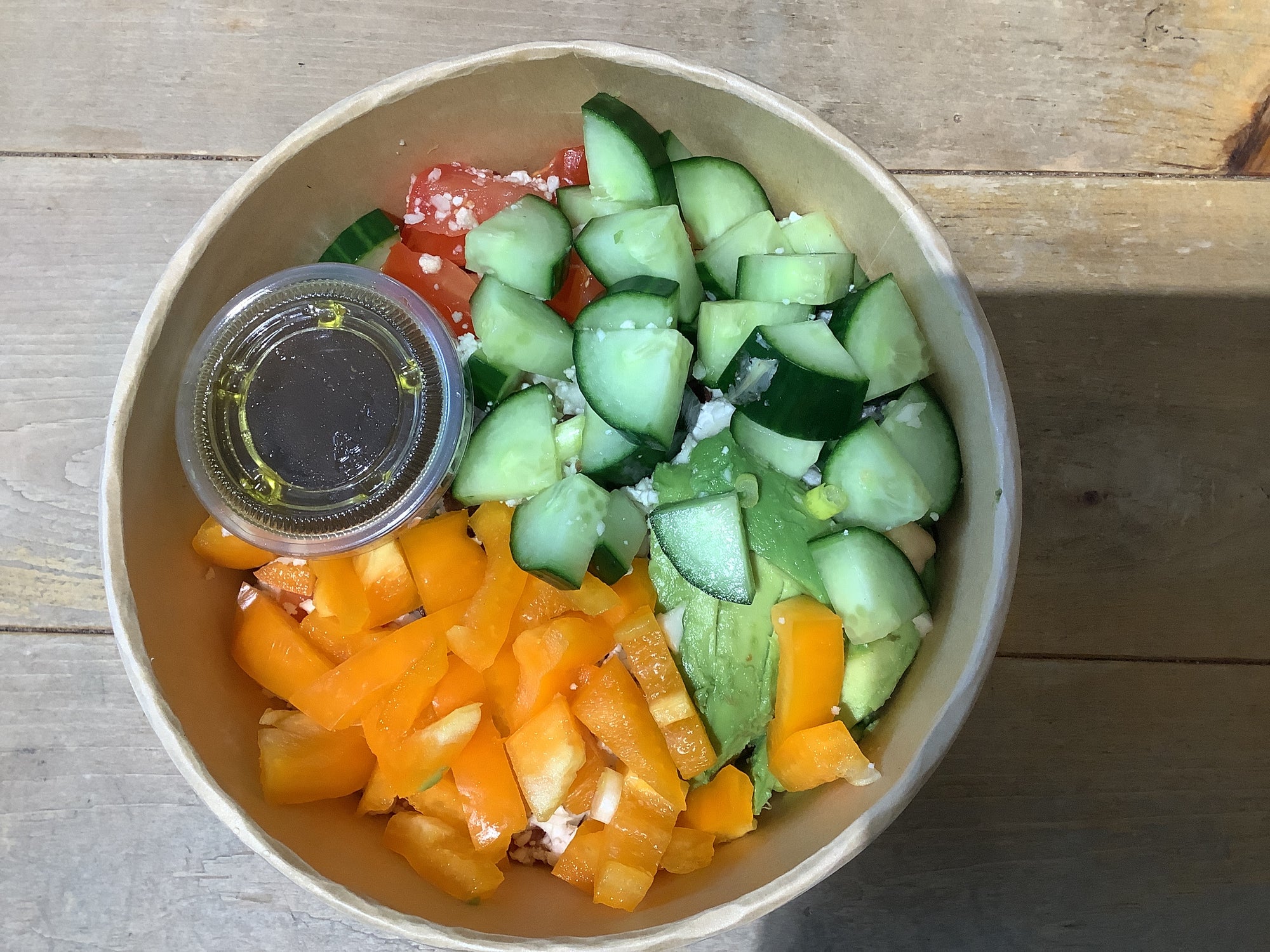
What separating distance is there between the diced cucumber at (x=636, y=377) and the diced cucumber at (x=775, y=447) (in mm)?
98

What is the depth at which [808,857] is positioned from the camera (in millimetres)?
1062

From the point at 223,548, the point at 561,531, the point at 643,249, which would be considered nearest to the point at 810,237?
the point at 643,249

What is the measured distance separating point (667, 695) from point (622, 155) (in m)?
0.79

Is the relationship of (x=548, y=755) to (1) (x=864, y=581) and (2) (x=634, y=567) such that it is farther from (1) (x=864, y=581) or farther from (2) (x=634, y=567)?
(1) (x=864, y=581)

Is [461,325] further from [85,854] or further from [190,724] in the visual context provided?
[85,854]

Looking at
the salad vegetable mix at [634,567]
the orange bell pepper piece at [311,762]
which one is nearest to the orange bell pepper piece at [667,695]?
the salad vegetable mix at [634,567]

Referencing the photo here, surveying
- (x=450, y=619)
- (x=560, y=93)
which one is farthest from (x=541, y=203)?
(x=450, y=619)

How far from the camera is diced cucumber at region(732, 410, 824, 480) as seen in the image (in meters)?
1.16

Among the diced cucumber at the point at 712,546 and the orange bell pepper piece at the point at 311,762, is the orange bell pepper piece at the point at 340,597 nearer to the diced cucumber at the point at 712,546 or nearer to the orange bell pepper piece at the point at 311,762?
the orange bell pepper piece at the point at 311,762

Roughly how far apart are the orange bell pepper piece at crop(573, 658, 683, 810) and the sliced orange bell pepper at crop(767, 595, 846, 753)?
0.16 m

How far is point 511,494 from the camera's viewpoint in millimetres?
1233

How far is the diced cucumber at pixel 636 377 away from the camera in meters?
1.12

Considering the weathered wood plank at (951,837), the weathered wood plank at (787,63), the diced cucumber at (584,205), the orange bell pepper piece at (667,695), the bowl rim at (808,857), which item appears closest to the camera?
the bowl rim at (808,857)

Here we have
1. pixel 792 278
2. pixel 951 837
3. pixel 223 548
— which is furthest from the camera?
pixel 951 837
